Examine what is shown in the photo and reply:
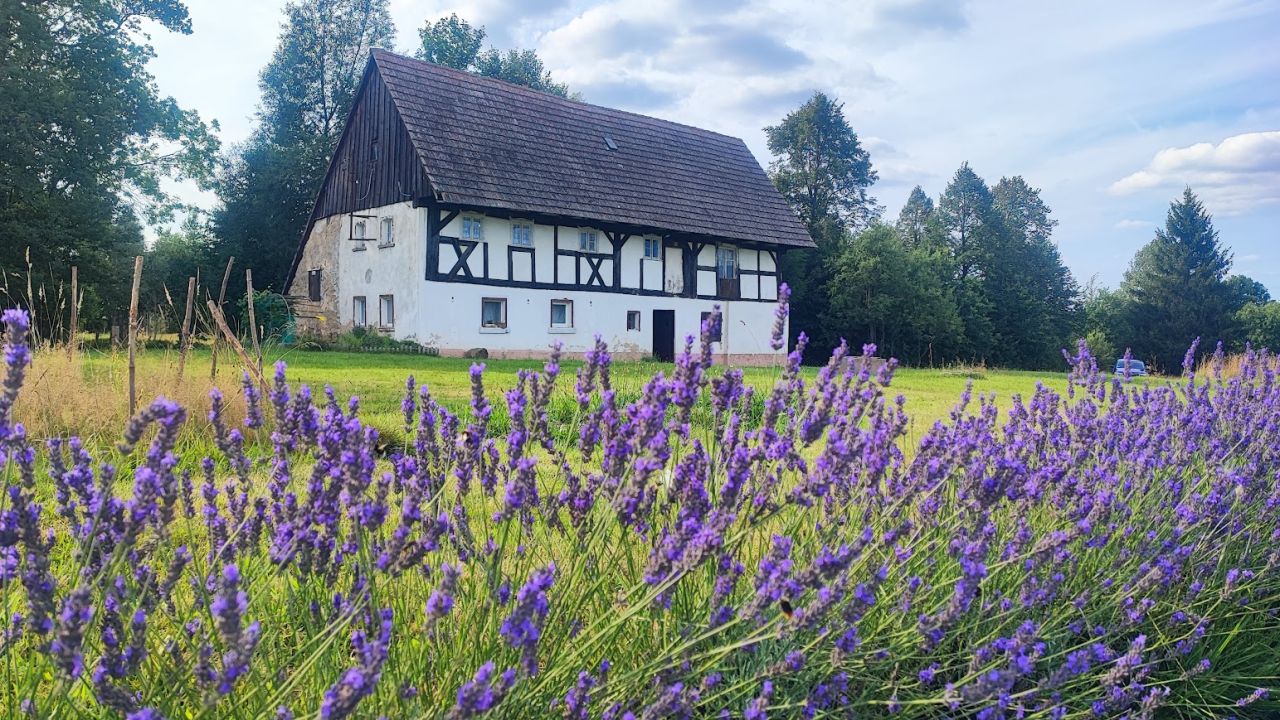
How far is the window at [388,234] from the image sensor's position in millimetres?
23562

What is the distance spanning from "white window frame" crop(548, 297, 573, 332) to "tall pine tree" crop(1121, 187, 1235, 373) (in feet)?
113

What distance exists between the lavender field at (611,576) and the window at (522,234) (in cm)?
2059

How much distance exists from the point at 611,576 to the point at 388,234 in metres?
22.8

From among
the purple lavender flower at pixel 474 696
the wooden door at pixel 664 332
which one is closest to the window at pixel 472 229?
the wooden door at pixel 664 332

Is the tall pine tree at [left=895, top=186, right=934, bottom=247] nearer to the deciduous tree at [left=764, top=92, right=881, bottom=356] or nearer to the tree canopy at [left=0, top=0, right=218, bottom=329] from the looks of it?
the deciduous tree at [left=764, top=92, right=881, bottom=356]

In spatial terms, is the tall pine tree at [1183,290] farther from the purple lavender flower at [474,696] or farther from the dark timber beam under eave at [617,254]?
the purple lavender flower at [474,696]

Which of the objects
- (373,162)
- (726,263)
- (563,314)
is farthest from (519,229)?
(726,263)

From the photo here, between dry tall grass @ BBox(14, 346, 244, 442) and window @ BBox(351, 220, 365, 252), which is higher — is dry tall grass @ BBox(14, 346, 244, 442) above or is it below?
below

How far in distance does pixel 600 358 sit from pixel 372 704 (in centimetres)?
101

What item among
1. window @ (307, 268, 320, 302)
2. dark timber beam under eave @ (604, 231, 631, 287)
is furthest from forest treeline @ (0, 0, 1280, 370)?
dark timber beam under eave @ (604, 231, 631, 287)

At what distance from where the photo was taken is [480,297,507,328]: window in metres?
23.4

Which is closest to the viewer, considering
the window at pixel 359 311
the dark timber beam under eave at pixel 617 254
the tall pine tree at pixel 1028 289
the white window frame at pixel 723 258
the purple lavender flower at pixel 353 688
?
the purple lavender flower at pixel 353 688

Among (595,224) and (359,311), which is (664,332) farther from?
(359,311)

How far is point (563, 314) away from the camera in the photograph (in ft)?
81.3
